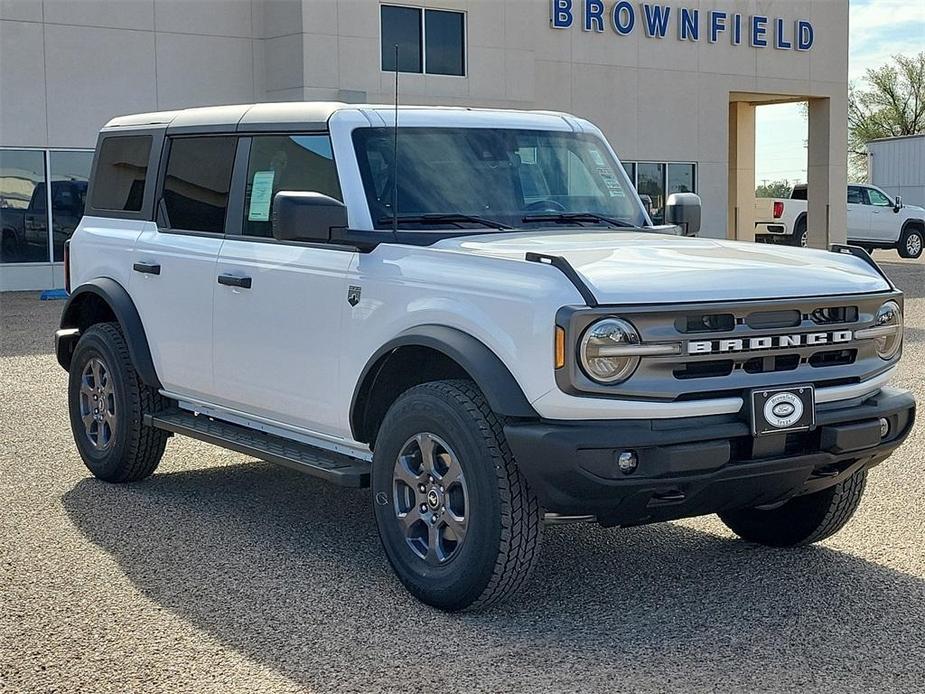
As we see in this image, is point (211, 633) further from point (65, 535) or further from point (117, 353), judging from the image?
point (117, 353)

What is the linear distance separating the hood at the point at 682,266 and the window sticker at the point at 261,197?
1207 millimetres

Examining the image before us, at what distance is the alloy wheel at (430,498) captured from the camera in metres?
5.15

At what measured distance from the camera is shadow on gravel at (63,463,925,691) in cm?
458

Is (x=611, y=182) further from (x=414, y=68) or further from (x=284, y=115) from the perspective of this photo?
(x=414, y=68)

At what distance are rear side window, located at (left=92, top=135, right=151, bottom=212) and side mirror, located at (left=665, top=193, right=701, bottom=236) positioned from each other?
2910 mm

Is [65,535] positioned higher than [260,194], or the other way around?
[260,194]

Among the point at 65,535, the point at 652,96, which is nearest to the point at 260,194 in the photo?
the point at 65,535

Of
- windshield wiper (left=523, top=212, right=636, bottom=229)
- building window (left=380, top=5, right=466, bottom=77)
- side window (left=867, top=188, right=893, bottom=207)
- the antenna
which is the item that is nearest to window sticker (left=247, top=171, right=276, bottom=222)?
the antenna

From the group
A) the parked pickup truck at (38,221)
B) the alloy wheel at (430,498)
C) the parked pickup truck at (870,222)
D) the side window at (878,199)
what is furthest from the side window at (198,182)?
the side window at (878,199)

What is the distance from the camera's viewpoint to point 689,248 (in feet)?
18.7

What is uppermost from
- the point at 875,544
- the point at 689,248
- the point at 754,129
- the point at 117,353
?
the point at 754,129

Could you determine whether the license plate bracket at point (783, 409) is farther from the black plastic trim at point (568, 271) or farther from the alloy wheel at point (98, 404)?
the alloy wheel at point (98, 404)

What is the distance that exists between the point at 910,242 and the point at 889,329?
3153cm

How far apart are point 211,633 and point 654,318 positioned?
78.2 inches
